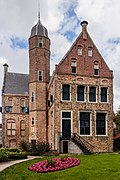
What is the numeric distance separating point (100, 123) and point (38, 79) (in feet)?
35.5

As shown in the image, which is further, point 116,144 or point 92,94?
point 116,144

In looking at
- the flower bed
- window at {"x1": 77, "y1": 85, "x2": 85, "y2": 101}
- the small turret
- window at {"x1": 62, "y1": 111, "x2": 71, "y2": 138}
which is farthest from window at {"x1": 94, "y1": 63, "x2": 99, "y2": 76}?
the flower bed

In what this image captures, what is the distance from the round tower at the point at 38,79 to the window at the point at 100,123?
7.42 m

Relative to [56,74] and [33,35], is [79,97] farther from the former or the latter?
[33,35]

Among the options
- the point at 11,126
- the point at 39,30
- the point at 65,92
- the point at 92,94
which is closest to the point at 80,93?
the point at 92,94

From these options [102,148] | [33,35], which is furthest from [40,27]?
[102,148]

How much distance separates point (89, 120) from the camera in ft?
117

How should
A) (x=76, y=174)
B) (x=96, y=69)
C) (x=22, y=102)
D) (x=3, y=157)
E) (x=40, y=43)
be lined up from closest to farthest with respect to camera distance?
(x=76, y=174)
(x=3, y=157)
(x=96, y=69)
(x=40, y=43)
(x=22, y=102)

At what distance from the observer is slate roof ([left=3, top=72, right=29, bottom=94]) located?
160 ft

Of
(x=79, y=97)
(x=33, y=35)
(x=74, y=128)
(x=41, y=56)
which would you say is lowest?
(x=74, y=128)

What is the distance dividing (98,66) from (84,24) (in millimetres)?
6010

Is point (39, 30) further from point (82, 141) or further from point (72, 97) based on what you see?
point (82, 141)

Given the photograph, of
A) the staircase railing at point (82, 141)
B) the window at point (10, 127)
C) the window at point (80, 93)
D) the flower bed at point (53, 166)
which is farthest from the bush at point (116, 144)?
the flower bed at point (53, 166)

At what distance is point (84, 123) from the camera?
116 feet
